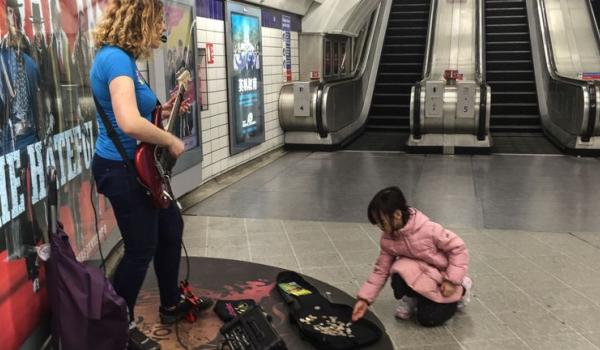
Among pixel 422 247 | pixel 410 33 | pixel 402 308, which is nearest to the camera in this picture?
pixel 422 247

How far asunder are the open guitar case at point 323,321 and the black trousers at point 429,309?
11.9 inches

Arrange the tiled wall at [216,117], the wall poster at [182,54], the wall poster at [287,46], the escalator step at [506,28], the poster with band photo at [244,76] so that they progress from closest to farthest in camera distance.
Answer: the wall poster at [182,54], the tiled wall at [216,117], the poster with band photo at [244,76], the wall poster at [287,46], the escalator step at [506,28]

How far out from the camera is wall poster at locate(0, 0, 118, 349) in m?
1.96

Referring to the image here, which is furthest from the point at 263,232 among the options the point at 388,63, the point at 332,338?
the point at 388,63

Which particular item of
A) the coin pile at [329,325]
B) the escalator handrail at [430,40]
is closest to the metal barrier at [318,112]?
the escalator handrail at [430,40]

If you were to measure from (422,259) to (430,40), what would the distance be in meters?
9.48

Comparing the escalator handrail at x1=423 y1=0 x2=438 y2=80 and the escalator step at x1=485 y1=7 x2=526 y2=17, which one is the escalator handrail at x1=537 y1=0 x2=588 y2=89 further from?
the escalator handrail at x1=423 y1=0 x2=438 y2=80

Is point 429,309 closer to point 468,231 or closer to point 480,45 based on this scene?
point 468,231

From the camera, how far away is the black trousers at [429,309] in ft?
9.29

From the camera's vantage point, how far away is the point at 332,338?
98.7 inches

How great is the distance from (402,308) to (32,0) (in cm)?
233

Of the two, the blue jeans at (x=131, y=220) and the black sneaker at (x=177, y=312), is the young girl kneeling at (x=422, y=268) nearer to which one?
the black sneaker at (x=177, y=312)

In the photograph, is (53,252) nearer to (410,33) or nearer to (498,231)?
(498,231)

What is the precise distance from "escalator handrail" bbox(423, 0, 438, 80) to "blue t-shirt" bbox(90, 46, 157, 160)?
8.32 metres
